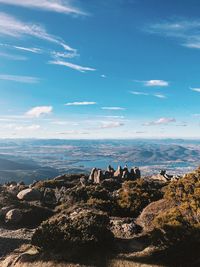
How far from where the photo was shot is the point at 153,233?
2108 cm

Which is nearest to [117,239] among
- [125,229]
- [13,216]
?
[125,229]

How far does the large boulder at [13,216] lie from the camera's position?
109 feet

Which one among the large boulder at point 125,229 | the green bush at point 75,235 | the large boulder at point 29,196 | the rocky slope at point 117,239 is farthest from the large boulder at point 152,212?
the large boulder at point 29,196

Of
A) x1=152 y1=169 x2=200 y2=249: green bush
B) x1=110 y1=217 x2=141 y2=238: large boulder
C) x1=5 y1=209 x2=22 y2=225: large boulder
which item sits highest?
x1=152 y1=169 x2=200 y2=249: green bush

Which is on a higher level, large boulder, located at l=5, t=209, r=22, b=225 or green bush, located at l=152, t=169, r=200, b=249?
green bush, located at l=152, t=169, r=200, b=249

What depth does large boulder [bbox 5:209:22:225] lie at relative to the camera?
3331cm

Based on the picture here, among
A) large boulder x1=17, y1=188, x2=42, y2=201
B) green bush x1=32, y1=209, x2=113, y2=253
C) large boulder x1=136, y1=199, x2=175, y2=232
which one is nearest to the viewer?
green bush x1=32, y1=209, x2=113, y2=253

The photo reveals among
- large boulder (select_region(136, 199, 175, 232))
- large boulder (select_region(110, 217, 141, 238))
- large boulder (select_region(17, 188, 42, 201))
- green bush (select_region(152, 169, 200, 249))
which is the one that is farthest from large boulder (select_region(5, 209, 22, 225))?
green bush (select_region(152, 169, 200, 249))

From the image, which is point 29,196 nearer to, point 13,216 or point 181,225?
point 13,216

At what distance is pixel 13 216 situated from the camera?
33.7 metres

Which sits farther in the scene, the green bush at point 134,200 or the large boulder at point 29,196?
the large boulder at point 29,196

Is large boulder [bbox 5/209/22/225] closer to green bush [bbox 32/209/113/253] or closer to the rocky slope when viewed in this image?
the rocky slope

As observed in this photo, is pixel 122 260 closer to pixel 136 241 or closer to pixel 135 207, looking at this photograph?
pixel 136 241

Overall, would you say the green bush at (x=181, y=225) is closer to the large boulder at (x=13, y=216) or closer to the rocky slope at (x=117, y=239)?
the rocky slope at (x=117, y=239)
